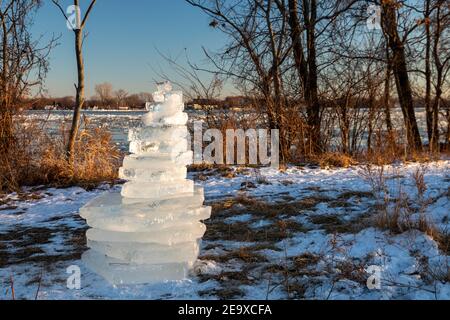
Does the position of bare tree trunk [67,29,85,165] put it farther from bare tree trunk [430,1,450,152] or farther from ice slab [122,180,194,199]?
bare tree trunk [430,1,450,152]

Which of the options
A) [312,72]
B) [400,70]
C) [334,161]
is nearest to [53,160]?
[334,161]

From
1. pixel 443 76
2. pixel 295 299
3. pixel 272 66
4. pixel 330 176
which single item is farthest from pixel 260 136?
pixel 295 299

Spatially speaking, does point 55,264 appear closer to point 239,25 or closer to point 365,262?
point 365,262

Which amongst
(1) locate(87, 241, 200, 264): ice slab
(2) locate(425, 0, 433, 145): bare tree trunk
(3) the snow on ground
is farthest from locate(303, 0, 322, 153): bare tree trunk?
(1) locate(87, 241, 200, 264): ice slab

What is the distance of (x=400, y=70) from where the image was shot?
11633 millimetres

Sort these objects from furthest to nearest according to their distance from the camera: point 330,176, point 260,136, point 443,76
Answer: point 443,76, point 260,136, point 330,176

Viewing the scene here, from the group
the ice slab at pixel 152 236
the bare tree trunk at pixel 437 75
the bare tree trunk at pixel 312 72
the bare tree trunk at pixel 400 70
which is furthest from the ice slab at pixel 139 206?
the bare tree trunk at pixel 437 75

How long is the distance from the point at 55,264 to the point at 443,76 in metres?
11.6

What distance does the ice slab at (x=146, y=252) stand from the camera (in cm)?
327

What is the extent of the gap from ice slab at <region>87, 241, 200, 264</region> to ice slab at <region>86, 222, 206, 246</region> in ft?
0.13

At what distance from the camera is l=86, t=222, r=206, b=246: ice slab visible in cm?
327

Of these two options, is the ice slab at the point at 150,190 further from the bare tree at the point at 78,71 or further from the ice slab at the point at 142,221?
the bare tree at the point at 78,71

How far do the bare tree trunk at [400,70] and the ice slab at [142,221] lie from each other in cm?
865
